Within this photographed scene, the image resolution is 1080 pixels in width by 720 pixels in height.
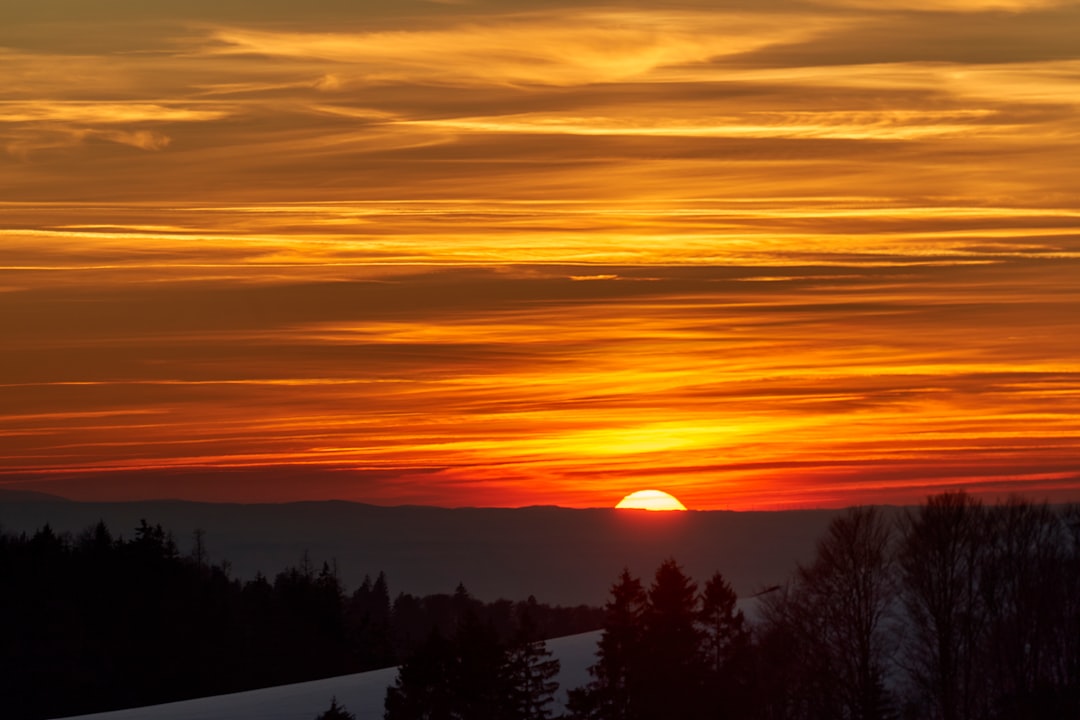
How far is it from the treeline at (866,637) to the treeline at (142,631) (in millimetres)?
38585

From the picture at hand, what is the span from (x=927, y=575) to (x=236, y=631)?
2533 inches

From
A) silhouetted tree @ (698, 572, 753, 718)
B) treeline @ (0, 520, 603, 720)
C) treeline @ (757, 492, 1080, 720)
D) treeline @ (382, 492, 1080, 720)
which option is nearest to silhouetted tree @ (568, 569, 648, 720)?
treeline @ (382, 492, 1080, 720)

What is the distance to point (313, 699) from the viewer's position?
66.0 m

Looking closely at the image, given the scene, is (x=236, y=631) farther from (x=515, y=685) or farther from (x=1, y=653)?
(x=515, y=685)

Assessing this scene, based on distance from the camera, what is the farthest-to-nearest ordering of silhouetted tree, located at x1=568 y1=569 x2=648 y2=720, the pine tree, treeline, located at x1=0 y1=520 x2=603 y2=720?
treeline, located at x1=0 y1=520 x2=603 y2=720 → silhouetted tree, located at x1=568 y1=569 x2=648 y2=720 → the pine tree

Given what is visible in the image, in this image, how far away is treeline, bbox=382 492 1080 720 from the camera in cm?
5947

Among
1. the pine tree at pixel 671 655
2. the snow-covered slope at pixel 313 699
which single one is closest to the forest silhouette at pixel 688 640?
the pine tree at pixel 671 655

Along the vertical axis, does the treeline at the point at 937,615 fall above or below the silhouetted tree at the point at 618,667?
above

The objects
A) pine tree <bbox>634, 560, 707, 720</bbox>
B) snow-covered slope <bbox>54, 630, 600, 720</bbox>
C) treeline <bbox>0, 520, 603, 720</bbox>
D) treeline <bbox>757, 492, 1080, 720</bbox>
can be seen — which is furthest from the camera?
treeline <bbox>0, 520, 603, 720</bbox>

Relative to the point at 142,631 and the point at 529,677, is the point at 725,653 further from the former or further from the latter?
the point at 142,631

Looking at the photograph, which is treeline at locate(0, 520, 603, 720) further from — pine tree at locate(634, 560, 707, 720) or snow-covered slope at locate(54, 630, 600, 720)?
pine tree at locate(634, 560, 707, 720)

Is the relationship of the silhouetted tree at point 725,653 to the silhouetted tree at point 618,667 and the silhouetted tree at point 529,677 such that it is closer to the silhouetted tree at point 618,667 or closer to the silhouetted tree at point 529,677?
the silhouetted tree at point 618,667

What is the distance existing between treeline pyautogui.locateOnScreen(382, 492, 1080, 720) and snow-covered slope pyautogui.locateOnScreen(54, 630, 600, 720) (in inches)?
137

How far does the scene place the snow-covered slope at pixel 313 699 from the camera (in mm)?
63312
